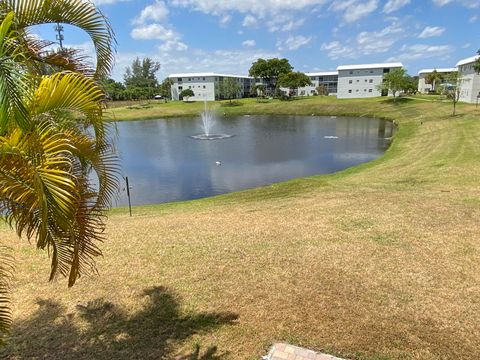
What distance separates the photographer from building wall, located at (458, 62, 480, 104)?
39594 mm

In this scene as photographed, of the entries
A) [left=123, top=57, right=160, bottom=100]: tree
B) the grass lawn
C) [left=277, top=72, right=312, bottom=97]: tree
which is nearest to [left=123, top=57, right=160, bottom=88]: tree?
[left=123, top=57, right=160, bottom=100]: tree

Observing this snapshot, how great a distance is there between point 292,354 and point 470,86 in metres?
46.2

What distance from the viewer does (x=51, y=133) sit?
3.04m

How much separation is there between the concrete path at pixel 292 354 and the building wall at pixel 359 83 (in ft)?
232

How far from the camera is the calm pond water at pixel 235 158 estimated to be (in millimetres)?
17859

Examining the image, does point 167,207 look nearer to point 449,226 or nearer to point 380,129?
point 449,226

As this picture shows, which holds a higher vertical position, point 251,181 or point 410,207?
point 410,207

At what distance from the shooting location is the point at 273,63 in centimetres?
8050

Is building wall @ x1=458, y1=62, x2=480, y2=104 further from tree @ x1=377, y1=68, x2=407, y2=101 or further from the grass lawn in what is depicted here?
the grass lawn

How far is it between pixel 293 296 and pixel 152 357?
2114mm

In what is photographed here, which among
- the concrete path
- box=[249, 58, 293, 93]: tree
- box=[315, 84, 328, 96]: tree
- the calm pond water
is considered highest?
box=[249, 58, 293, 93]: tree

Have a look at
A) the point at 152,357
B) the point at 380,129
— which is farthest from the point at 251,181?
the point at 380,129

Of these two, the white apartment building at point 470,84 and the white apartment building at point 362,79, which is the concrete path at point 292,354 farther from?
the white apartment building at point 362,79

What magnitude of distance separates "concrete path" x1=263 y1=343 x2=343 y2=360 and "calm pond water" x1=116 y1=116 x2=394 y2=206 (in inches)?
484
